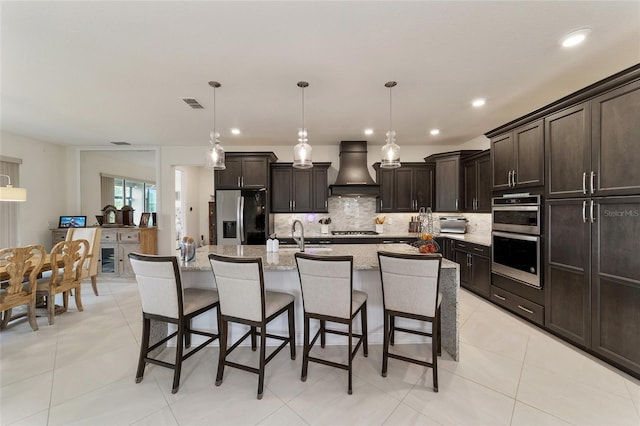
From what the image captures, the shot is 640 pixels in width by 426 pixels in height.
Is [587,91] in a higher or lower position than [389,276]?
higher

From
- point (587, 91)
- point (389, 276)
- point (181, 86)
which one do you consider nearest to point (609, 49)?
point (587, 91)

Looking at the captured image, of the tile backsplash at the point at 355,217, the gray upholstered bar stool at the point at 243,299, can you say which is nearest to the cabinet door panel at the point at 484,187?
the tile backsplash at the point at 355,217

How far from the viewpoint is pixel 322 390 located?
1.99 m

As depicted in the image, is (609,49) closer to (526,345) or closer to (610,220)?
(610,220)

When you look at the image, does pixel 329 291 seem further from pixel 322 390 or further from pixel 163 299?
pixel 163 299

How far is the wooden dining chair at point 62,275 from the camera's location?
318 cm

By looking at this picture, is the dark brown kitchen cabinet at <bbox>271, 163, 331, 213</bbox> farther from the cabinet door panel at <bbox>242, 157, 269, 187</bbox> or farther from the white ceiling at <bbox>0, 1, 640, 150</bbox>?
the white ceiling at <bbox>0, 1, 640, 150</bbox>

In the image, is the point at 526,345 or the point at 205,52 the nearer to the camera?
the point at 205,52

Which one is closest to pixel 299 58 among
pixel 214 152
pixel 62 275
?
pixel 214 152

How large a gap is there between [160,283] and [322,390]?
56.6 inches

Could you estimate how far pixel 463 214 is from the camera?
208 inches

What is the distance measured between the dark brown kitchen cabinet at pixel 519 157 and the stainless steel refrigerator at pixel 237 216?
3.63 metres

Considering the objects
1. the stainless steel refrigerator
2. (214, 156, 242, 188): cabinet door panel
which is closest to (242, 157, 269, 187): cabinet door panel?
(214, 156, 242, 188): cabinet door panel

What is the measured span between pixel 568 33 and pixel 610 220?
1.53 meters
